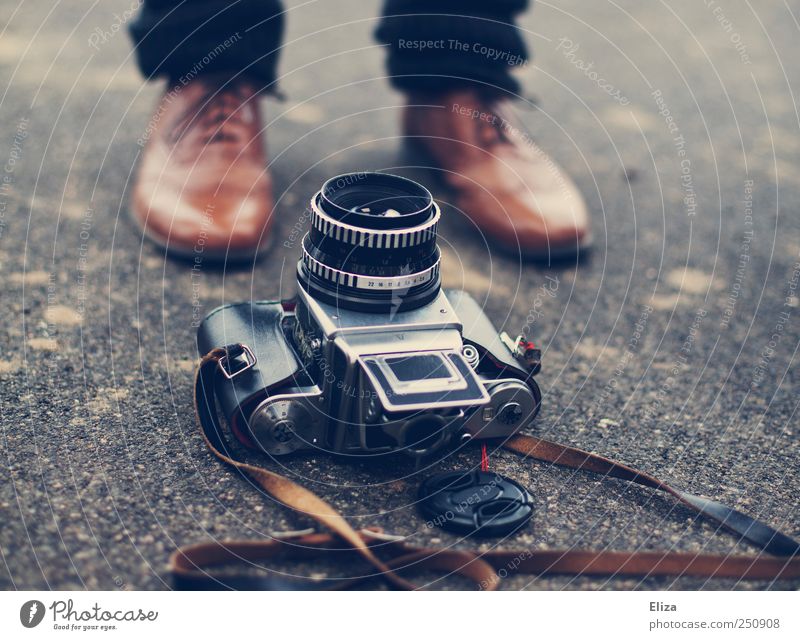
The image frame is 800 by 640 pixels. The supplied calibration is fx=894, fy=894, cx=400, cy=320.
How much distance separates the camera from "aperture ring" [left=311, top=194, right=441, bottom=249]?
139 centimetres

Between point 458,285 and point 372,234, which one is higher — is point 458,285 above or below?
below

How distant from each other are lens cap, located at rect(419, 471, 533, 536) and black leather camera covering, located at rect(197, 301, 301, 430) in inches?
12.2

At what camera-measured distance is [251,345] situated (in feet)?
5.01

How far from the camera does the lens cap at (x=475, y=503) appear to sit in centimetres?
144

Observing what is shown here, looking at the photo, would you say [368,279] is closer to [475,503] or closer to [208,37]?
[475,503]

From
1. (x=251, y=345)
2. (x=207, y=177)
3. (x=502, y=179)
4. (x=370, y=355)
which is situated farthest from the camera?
(x=502, y=179)

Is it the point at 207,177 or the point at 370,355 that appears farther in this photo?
the point at 207,177

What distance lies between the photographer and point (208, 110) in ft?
7.32

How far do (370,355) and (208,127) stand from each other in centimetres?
109

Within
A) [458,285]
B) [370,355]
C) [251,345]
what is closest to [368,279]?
[370,355]

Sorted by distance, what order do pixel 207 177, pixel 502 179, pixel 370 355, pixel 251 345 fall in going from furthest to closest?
1. pixel 502 179
2. pixel 207 177
3. pixel 251 345
4. pixel 370 355

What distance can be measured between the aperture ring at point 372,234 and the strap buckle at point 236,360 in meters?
0.24

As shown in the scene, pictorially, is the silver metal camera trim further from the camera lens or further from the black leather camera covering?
the black leather camera covering
